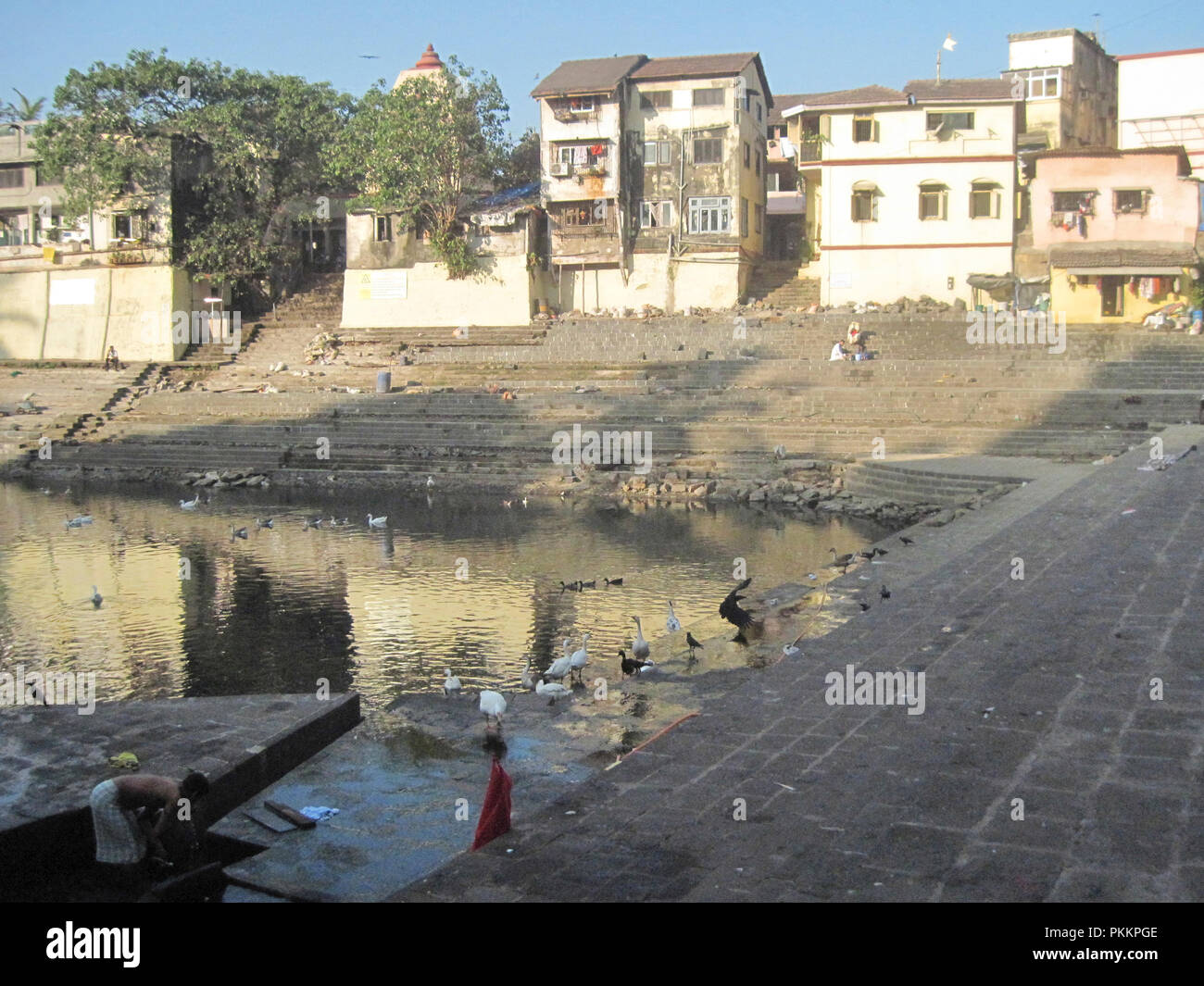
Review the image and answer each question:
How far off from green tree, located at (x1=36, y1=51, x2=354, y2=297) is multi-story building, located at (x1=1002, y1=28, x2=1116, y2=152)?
890 inches

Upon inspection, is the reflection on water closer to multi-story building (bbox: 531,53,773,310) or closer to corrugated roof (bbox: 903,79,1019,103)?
→ multi-story building (bbox: 531,53,773,310)

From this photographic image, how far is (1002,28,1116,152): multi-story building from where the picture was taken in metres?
37.8

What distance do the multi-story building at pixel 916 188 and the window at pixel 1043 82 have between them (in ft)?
12.5

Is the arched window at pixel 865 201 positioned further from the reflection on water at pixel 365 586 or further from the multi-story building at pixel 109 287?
the multi-story building at pixel 109 287

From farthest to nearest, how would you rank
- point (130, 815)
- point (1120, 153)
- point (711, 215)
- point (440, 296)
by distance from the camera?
point (440, 296) < point (711, 215) < point (1120, 153) < point (130, 815)

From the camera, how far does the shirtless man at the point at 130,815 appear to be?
18.0 feet

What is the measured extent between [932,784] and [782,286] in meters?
33.1

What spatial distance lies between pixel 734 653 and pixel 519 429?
16.1 metres

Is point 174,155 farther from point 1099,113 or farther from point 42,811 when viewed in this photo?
point 42,811

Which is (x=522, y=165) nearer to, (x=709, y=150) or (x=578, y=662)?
(x=709, y=150)

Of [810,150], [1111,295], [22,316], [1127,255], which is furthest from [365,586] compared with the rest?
[22,316]

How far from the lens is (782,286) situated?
121 ft

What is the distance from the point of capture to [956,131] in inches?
1357

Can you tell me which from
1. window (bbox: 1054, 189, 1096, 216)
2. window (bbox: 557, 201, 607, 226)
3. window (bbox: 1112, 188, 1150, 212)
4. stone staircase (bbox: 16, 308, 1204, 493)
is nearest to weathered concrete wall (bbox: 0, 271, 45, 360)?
stone staircase (bbox: 16, 308, 1204, 493)
